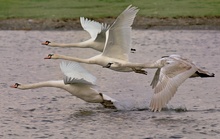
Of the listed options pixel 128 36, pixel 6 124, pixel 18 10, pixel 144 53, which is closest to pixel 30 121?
pixel 6 124

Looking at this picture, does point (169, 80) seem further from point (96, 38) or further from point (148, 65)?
point (96, 38)

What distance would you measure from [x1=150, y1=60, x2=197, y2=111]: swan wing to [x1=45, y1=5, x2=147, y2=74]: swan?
5.88 feet

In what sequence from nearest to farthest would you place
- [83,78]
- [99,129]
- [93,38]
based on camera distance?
[99,129] → [83,78] → [93,38]

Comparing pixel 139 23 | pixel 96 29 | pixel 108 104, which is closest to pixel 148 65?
pixel 108 104

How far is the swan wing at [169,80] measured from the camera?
1573cm

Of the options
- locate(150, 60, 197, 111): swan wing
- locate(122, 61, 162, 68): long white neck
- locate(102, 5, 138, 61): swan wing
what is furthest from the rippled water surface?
locate(102, 5, 138, 61): swan wing

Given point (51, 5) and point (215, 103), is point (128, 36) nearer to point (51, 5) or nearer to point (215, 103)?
point (215, 103)

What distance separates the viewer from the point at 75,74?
17.2 metres

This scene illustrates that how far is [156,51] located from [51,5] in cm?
939

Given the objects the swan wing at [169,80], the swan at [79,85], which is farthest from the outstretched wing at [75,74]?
the swan wing at [169,80]

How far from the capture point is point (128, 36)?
731 inches

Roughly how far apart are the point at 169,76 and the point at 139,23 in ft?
55.2

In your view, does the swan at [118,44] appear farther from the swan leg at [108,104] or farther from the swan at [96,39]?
the swan leg at [108,104]

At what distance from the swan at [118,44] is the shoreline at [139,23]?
13622 mm
